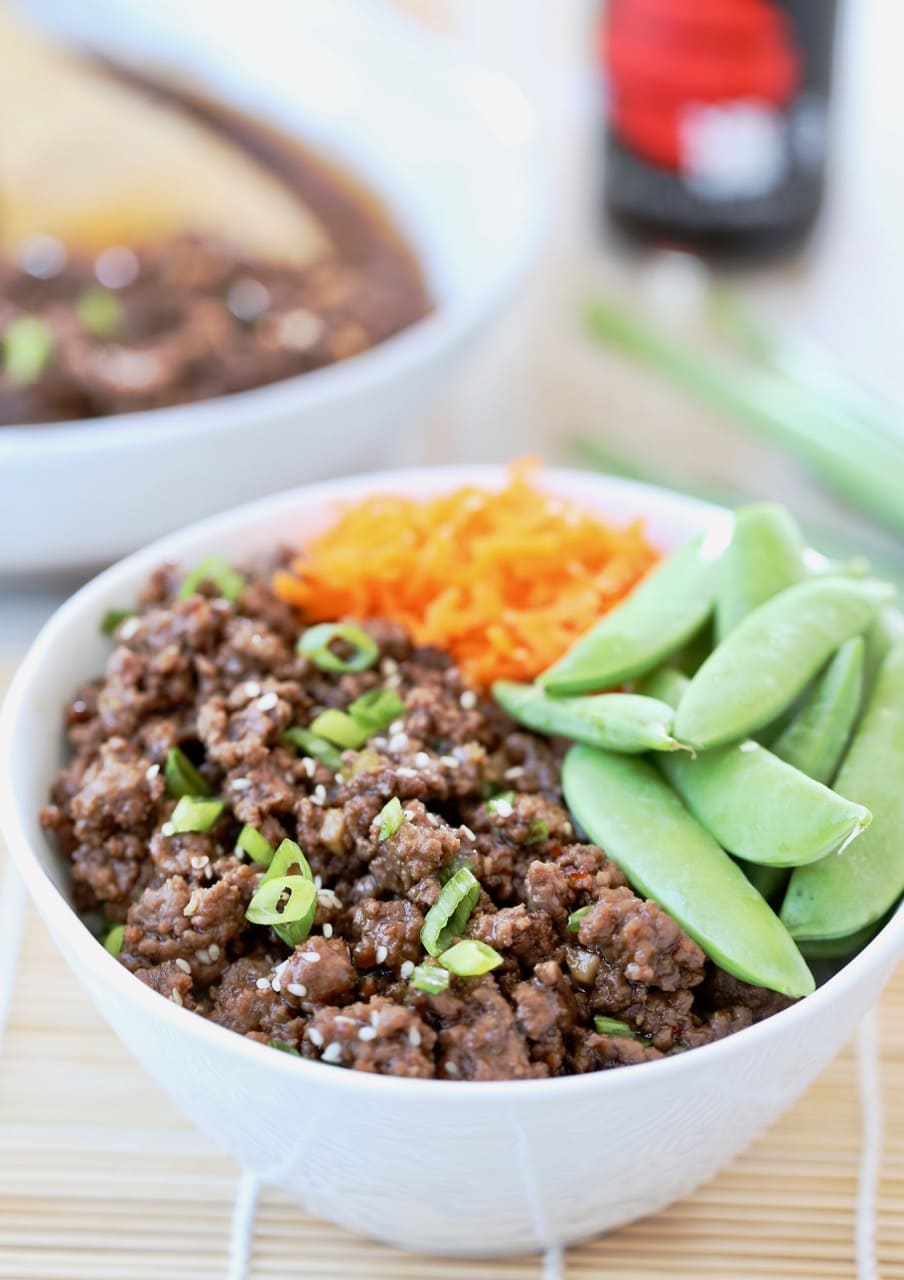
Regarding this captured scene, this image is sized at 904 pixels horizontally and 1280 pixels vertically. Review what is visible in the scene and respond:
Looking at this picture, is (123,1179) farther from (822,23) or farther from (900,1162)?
(822,23)

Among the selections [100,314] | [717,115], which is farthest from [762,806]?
[717,115]

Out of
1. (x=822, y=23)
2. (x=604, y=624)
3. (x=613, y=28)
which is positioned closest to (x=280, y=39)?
(x=613, y=28)

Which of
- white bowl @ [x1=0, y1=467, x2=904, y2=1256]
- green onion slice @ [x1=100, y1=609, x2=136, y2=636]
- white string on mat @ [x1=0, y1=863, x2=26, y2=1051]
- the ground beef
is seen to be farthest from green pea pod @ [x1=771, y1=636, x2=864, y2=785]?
the ground beef

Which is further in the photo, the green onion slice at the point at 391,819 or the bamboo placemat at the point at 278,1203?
the bamboo placemat at the point at 278,1203

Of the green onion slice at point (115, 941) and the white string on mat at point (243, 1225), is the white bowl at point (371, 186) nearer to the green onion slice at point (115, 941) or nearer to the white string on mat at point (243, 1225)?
the green onion slice at point (115, 941)

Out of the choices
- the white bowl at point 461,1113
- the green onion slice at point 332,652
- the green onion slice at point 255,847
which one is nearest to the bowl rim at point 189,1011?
the white bowl at point 461,1113

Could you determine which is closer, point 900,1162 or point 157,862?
point 157,862

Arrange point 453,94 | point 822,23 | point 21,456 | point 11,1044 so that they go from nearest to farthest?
1. point 11,1044
2. point 21,456
3. point 822,23
4. point 453,94
